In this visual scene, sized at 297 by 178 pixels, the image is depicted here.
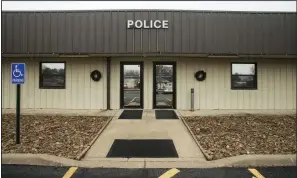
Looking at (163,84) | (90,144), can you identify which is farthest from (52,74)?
(90,144)

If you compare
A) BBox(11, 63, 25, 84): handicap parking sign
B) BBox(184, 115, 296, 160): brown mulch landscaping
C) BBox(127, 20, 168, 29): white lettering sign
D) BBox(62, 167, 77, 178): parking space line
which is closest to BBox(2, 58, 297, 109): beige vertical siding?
BBox(127, 20, 168, 29): white lettering sign

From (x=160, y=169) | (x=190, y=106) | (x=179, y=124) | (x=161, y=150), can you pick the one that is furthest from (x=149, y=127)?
(x=190, y=106)

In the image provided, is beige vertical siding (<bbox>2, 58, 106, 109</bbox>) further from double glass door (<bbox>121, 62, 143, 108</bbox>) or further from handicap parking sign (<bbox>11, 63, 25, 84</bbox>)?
handicap parking sign (<bbox>11, 63, 25, 84</bbox>)

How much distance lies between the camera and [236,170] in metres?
5.34

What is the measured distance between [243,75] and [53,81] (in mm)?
9519

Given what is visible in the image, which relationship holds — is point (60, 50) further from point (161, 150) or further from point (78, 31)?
point (161, 150)

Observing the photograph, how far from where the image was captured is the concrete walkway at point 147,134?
6.44 m

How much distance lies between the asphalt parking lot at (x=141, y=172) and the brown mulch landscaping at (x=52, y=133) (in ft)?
2.69

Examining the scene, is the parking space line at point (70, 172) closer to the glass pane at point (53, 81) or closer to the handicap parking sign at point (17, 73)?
the handicap parking sign at point (17, 73)

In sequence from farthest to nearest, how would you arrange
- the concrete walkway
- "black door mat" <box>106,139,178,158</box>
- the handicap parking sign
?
the handicap parking sign < the concrete walkway < "black door mat" <box>106,139,178,158</box>

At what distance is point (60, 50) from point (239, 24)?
8.42 m

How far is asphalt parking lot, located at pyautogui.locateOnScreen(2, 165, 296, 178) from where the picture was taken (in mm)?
5031

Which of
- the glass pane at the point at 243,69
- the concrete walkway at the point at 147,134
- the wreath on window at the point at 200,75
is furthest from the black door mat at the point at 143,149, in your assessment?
the glass pane at the point at 243,69

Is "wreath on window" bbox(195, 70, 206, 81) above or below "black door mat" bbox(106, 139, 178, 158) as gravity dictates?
above
